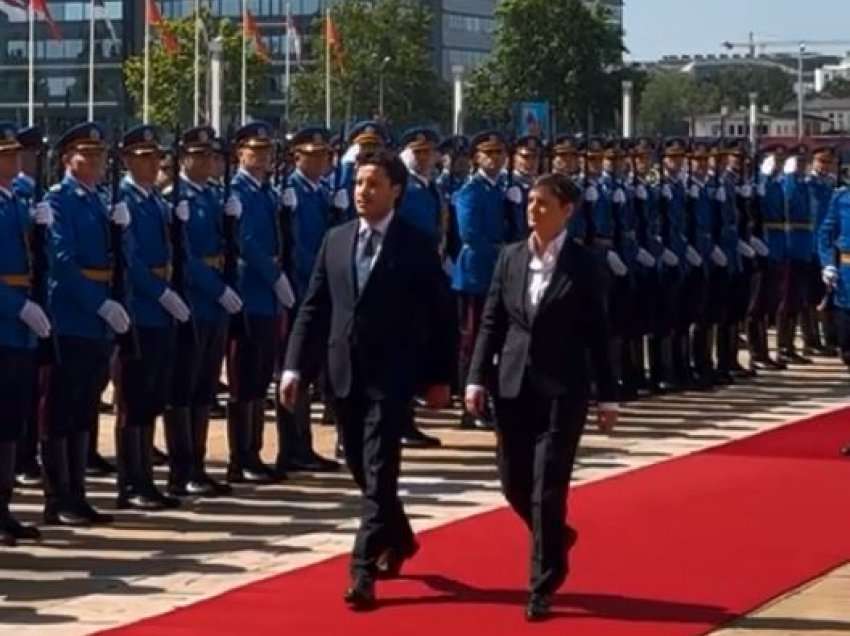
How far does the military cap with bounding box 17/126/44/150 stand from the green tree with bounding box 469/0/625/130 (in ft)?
→ 185

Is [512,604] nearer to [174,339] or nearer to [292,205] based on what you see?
[174,339]

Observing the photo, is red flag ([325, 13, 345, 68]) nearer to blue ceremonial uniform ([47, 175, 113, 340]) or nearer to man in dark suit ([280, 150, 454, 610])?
blue ceremonial uniform ([47, 175, 113, 340])

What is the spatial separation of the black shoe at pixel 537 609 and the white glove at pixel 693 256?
964cm

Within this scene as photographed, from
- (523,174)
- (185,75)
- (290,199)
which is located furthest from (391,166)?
(185,75)

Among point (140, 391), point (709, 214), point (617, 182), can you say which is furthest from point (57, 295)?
point (709, 214)

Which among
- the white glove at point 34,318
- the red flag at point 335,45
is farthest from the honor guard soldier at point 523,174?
the red flag at point 335,45

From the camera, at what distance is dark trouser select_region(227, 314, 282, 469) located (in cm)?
1309

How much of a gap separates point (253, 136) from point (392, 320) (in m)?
4.03

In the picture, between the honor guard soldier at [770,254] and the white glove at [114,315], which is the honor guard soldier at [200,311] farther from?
the honor guard soldier at [770,254]

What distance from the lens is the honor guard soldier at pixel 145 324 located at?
474 inches

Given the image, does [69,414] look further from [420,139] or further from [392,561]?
[420,139]

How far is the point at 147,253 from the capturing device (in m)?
12.2

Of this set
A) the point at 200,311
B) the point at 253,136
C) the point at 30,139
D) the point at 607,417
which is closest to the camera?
the point at 607,417

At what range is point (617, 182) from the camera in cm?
1769
